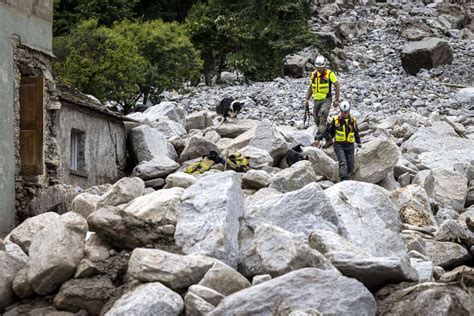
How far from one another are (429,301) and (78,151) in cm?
1088

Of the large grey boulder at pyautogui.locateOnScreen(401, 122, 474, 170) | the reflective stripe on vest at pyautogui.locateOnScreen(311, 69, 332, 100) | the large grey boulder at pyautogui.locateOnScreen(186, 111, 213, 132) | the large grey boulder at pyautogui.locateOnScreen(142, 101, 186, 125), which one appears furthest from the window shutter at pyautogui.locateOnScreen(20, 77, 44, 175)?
the large grey boulder at pyautogui.locateOnScreen(401, 122, 474, 170)

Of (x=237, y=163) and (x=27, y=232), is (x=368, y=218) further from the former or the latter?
(x=237, y=163)

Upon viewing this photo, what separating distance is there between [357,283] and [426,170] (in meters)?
9.60

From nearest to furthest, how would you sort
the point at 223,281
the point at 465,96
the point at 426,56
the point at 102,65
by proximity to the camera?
1. the point at 223,281
2. the point at 102,65
3. the point at 465,96
4. the point at 426,56

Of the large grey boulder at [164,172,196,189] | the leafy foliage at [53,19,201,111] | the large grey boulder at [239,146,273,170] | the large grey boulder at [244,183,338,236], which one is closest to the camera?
the large grey boulder at [244,183,338,236]

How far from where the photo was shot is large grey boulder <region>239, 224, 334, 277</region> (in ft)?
29.2

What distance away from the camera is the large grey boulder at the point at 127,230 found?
387 inches

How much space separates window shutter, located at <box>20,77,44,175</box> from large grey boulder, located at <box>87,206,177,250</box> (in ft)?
14.8

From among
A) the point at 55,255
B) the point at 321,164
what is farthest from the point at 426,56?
the point at 55,255

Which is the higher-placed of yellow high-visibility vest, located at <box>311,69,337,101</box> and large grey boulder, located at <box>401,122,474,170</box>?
yellow high-visibility vest, located at <box>311,69,337,101</box>

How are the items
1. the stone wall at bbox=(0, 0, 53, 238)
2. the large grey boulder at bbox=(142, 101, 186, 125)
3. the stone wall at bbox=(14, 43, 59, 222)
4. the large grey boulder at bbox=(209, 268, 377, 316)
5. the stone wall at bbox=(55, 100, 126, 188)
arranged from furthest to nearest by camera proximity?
1. the large grey boulder at bbox=(142, 101, 186, 125)
2. the stone wall at bbox=(55, 100, 126, 188)
3. the stone wall at bbox=(14, 43, 59, 222)
4. the stone wall at bbox=(0, 0, 53, 238)
5. the large grey boulder at bbox=(209, 268, 377, 316)

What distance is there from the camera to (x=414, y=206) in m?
13.8

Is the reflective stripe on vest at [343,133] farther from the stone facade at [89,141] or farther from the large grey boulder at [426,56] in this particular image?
the large grey boulder at [426,56]

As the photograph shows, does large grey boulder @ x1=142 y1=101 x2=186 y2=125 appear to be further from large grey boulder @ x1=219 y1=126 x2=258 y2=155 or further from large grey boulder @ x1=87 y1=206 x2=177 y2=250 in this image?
large grey boulder @ x1=87 y1=206 x2=177 y2=250
